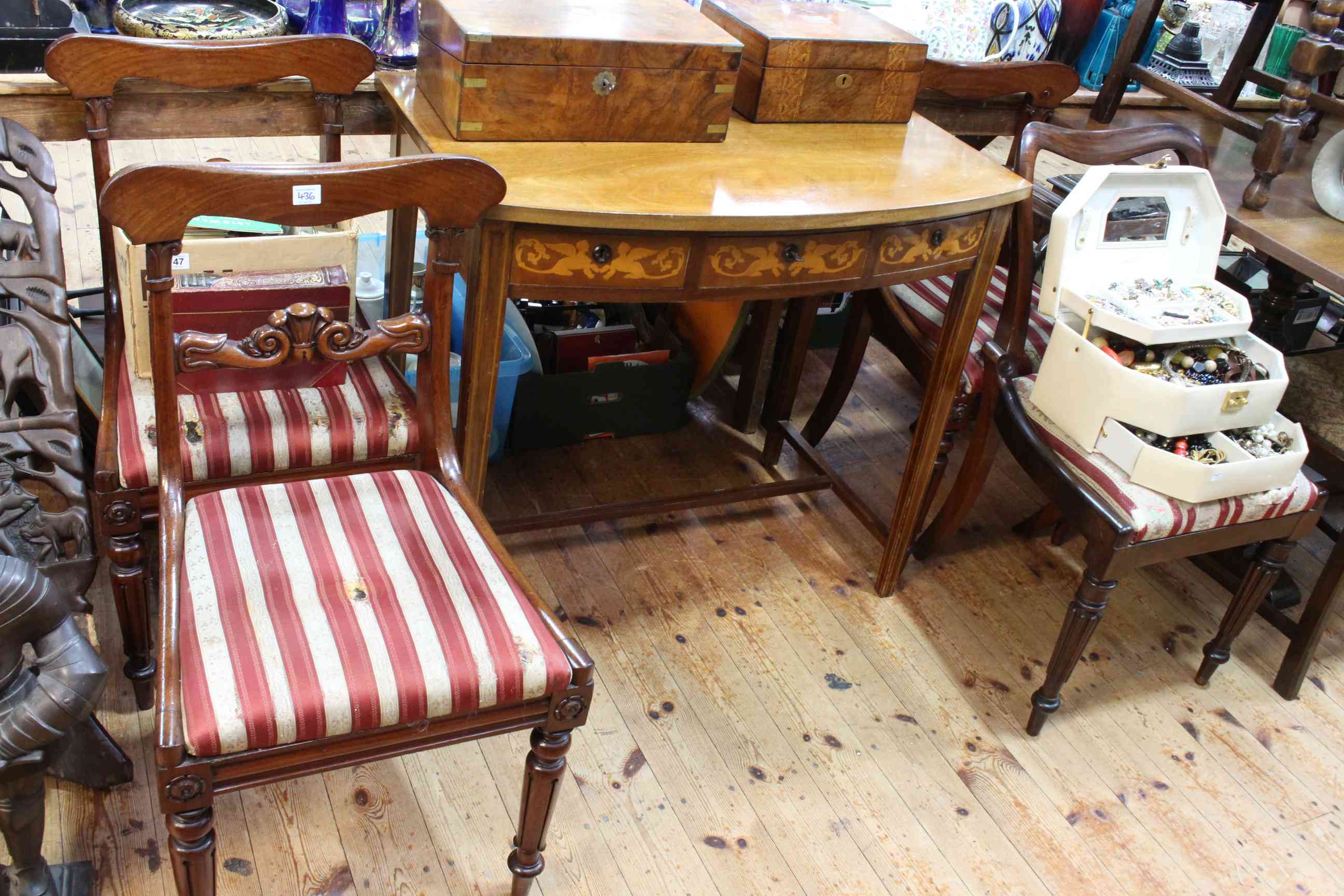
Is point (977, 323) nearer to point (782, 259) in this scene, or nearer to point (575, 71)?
point (782, 259)

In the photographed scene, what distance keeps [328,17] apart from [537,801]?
1444 mm

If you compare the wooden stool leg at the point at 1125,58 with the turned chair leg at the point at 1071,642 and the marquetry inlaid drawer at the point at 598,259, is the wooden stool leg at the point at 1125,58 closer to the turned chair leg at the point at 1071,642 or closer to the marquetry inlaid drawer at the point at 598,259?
the turned chair leg at the point at 1071,642

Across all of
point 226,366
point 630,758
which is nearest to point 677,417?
point 630,758

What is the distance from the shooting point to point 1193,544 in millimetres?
2021

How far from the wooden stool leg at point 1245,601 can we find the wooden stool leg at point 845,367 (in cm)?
90

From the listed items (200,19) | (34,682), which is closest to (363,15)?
(200,19)

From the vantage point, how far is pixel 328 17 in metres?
2.09

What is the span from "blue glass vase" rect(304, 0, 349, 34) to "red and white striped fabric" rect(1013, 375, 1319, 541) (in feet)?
4.86

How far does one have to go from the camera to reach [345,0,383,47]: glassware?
2.09 meters

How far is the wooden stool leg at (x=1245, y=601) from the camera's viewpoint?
2.17m

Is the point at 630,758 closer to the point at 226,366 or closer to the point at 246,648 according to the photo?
the point at 246,648

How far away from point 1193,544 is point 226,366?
63.2 inches

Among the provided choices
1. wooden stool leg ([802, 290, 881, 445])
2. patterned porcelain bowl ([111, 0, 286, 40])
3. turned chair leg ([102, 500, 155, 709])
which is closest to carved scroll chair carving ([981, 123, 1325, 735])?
wooden stool leg ([802, 290, 881, 445])

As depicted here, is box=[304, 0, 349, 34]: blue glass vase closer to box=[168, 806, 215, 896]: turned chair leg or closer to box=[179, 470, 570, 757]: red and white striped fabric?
box=[179, 470, 570, 757]: red and white striped fabric
